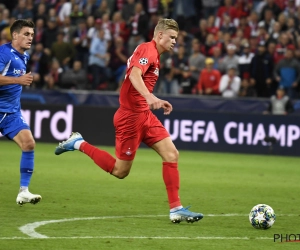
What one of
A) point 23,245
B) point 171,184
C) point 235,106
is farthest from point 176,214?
point 235,106

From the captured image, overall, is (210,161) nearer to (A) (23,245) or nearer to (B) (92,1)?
(B) (92,1)

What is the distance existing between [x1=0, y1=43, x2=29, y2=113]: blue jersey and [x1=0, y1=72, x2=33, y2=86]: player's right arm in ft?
1.10

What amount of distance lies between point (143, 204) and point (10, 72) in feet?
7.72

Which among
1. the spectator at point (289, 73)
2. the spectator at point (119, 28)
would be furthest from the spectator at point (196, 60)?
the spectator at point (119, 28)

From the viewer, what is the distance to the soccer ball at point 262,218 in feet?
26.0

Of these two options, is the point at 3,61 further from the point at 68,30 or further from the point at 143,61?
the point at 68,30

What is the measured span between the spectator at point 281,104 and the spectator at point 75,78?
5337mm

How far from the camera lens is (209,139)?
762 inches

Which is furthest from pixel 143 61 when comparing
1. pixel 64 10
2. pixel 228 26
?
pixel 64 10

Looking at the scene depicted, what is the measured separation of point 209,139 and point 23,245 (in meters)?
12.9

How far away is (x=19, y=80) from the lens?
30.1 ft

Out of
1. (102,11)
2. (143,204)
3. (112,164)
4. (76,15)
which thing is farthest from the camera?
(76,15)

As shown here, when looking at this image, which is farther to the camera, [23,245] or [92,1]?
[92,1]

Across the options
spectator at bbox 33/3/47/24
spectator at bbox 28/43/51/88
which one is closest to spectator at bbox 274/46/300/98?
spectator at bbox 28/43/51/88
